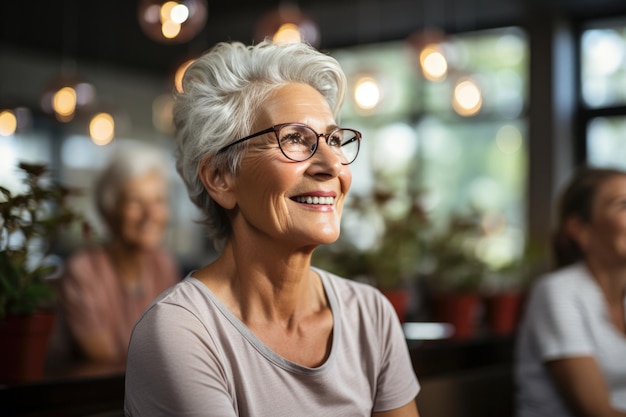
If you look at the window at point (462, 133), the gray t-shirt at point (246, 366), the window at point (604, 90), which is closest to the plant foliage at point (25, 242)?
the gray t-shirt at point (246, 366)

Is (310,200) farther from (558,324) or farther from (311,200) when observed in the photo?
(558,324)

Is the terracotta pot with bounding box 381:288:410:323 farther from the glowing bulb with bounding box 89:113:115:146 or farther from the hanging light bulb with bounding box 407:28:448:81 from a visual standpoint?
the glowing bulb with bounding box 89:113:115:146

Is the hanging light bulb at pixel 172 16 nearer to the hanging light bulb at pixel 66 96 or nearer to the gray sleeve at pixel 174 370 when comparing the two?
the hanging light bulb at pixel 66 96

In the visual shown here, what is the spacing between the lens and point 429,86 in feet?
29.2

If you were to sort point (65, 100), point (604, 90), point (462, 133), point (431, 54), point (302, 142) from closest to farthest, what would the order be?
1. point (302, 142)
2. point (431, 54)
3. point (65, 100)
4. point (604, 90)
5. point (462, 133)

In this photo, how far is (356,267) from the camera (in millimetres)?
3604

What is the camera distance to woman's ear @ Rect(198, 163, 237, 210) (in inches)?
71.3

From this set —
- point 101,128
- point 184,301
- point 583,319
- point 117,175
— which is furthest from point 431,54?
point 184,301

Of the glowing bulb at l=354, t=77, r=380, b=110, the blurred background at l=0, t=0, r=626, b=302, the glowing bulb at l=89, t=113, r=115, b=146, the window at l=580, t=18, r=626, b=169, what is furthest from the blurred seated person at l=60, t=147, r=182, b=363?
the window at l=580, t=18, r=626, b=169

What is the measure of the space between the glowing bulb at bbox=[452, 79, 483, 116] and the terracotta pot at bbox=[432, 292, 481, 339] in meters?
2.05

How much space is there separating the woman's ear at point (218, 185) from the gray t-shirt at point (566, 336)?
1374 mm

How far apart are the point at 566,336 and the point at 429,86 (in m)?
6.52

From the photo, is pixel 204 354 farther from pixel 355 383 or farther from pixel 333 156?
pixel 333 156

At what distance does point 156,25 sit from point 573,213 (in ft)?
7.21
